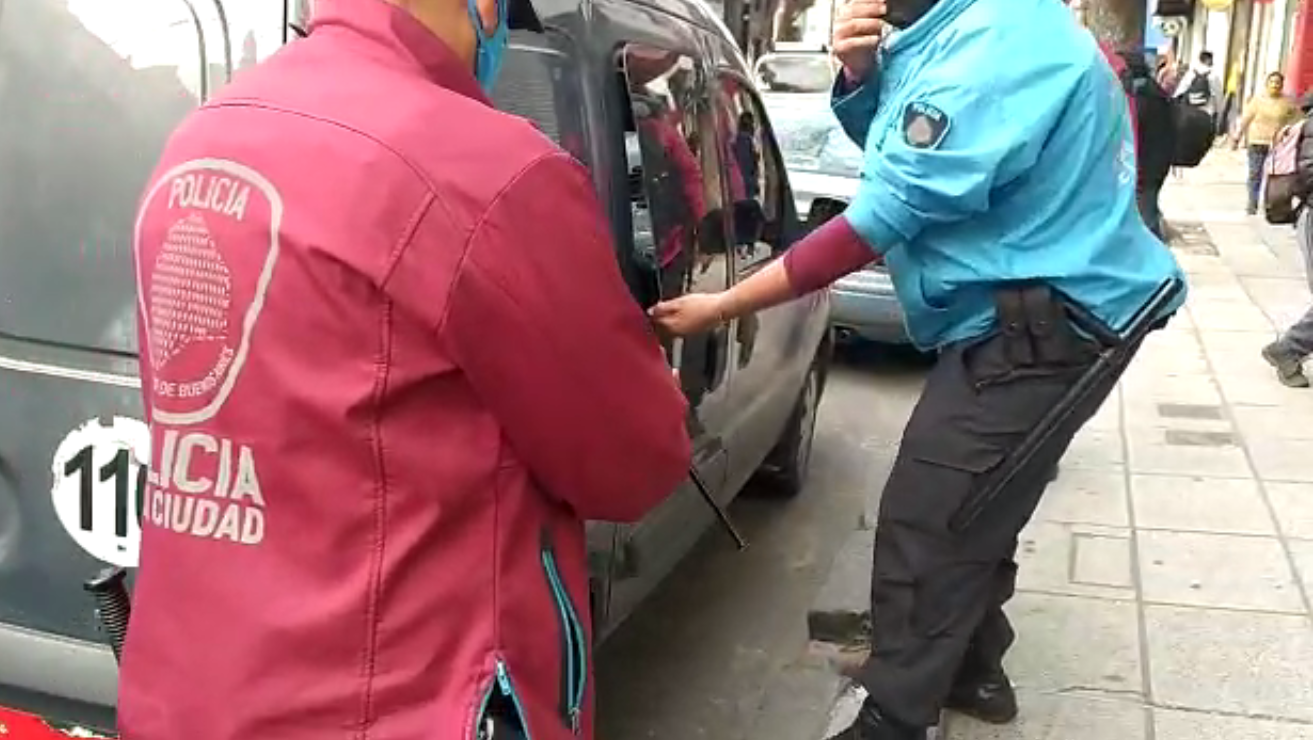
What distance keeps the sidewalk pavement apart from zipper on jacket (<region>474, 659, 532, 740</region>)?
2.51 metres

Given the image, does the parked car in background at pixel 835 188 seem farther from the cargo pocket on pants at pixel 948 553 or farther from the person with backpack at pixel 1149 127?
the cargo pocket on pants at pixel 948 553

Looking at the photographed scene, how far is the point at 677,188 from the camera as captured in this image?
3.48 metres

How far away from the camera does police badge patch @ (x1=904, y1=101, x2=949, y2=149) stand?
9.39 feet

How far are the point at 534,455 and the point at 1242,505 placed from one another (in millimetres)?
4927

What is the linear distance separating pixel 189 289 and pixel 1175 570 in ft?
14.2

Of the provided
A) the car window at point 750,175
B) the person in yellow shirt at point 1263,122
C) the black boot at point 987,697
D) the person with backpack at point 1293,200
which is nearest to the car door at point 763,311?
the car window at point 750,175

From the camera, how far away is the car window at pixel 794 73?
13.4 metres

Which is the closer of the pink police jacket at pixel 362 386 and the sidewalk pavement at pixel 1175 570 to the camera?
the pink police jacket at pixel 362 386

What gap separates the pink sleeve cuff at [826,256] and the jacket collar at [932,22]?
417mm

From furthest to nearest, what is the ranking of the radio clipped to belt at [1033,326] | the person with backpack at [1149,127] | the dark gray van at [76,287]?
the person with backpack at [1149,127]
the radio clipped to belt at [1033,326]
the dark gray van at [76,287]

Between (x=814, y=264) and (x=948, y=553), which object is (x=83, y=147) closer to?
(x=814, y=264)

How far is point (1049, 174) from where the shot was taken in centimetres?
300

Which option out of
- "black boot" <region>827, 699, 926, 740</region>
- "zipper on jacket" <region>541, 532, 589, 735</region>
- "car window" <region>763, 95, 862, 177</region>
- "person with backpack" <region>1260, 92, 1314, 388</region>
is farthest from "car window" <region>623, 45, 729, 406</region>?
"person with backpack" <region>1260, 92, 1314, 388</region>

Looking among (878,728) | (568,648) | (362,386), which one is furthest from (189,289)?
(878,728)
